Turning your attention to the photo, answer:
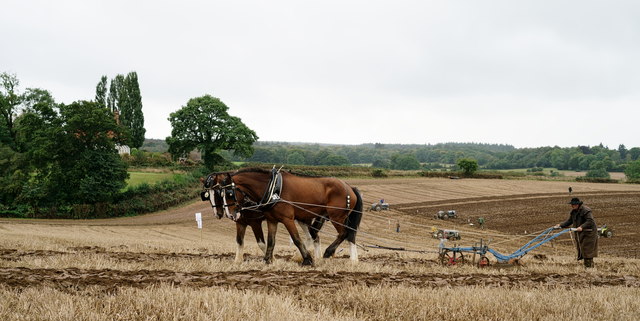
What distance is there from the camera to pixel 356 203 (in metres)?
11.8

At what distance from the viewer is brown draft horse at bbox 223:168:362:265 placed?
34.7 ft

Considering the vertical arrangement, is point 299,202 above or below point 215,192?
below

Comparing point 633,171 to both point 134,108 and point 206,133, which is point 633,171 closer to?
point 206,133

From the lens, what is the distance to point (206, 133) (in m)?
54.8

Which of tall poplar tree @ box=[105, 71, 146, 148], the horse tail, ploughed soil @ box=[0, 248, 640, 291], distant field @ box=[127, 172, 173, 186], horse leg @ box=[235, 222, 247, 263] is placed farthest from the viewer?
tall poplar tree @ box=[105, 71, 146, 148]

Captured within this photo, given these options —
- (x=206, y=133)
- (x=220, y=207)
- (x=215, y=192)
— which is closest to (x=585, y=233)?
(x=220, y=207)

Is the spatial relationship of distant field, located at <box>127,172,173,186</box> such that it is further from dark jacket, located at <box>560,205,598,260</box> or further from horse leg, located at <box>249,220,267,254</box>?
dark jacket, located at <box>560,205,598,260</box>

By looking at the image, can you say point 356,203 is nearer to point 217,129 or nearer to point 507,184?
point 217,129

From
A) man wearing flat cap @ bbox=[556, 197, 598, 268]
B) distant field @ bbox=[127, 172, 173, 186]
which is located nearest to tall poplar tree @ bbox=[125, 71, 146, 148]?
distant field @ bbox=[127, 172, 173, 186]

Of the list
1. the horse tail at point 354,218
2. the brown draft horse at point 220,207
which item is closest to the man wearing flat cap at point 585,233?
the horse tail at point 354,218

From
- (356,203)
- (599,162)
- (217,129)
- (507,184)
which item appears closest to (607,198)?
(507,184)

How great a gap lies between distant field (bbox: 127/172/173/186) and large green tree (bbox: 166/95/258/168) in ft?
12.2

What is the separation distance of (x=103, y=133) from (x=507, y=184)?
166 ft

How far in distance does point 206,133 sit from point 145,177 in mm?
8855
